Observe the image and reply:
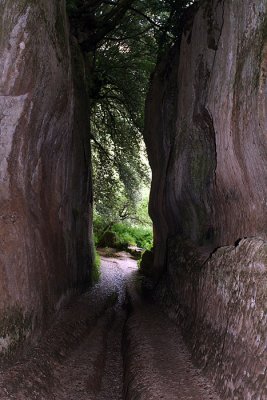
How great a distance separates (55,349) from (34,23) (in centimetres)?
534

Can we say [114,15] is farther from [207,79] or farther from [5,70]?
[5,70]

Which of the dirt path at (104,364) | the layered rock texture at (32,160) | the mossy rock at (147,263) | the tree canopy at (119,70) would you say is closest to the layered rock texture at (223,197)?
the dirt path at (104,364)

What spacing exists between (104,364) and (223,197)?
12.7 feet

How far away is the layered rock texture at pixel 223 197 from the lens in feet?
16.5

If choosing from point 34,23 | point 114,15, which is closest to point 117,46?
point 114,15

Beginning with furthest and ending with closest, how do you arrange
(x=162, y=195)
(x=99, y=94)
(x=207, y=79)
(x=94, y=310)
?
(x=99, y=94), (x=162, y=195), (x=94, y=310), (x=207, y=79)

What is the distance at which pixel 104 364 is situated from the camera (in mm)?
7707

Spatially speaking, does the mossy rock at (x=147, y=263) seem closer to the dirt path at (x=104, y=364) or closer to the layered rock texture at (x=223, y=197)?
the layered rock texture at (x=223, y=197)

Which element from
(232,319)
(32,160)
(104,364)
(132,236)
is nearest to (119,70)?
(32,160)

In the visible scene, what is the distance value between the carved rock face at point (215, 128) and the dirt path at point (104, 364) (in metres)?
2.27

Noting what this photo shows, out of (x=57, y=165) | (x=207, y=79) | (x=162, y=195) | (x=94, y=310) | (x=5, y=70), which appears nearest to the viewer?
(x=5, y=70)

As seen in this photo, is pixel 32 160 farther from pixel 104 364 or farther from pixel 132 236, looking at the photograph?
pixel 132 236

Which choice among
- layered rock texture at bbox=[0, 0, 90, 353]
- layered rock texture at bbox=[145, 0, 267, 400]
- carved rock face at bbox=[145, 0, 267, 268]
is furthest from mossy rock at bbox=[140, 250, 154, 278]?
layered rock texture at bbox=[0, 0, 90, 353]

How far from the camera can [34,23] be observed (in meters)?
6.33
